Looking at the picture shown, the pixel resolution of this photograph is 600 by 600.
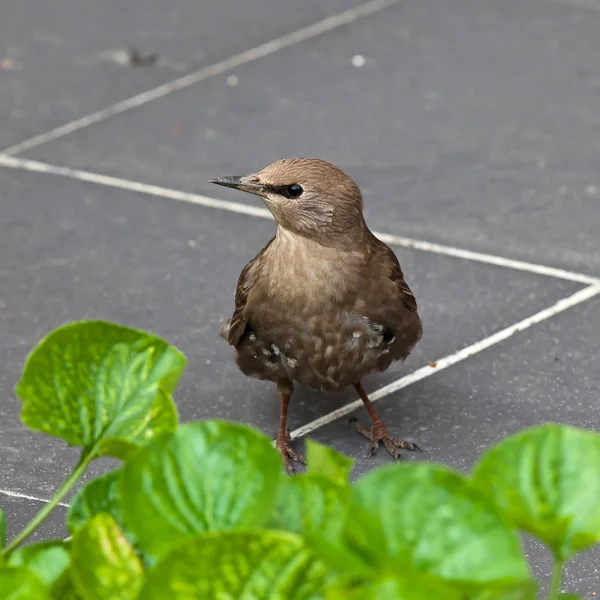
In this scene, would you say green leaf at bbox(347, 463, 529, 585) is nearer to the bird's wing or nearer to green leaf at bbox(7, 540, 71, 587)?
green leaf at bbox(7, 540, 71, 587)

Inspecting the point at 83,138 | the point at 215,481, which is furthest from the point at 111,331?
the point at 83,138

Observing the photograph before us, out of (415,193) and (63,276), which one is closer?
(63,276)

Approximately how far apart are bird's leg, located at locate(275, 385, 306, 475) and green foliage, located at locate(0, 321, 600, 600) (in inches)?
93.6

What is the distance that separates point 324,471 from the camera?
5.11ft

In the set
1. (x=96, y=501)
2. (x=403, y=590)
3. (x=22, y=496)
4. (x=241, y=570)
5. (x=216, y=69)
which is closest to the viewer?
(x=403, y=590)

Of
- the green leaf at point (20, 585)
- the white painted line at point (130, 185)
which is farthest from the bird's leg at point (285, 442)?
the green leaf at point (20, 585)

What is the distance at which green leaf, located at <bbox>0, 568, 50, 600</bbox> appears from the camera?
4.49ft

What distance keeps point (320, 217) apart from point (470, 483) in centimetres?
259

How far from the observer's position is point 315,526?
1.42 metres

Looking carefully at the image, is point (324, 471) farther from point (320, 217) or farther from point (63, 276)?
point (63, 276)

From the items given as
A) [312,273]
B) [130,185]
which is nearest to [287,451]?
[312,273]

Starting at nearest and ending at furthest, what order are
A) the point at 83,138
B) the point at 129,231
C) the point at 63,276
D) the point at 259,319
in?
the point at 259,319, the point at 63,276, the point at 129,231, the point at 83,138

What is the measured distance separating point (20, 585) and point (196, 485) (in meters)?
0.24

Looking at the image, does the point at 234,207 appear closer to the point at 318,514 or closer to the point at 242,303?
A: the point at 242,303
